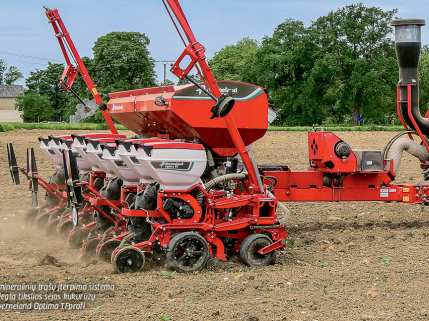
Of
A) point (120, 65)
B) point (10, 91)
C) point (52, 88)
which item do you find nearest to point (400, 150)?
point (120, 65)

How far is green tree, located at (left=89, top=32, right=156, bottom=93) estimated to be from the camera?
43250 millimetres

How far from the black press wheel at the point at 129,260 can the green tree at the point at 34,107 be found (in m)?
59.1

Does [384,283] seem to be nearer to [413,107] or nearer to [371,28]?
[413,107]

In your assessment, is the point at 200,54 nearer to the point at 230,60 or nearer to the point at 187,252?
the point at 187,252

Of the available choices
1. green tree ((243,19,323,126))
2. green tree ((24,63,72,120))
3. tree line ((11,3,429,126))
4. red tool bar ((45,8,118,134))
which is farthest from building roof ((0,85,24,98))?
red tool bar ((45,8,118,134))

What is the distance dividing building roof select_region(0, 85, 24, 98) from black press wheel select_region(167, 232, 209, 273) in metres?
90.0

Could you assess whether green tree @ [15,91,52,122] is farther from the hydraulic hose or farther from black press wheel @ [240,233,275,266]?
black press wheel @ [240,233,275,266]

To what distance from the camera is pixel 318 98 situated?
50.1 m

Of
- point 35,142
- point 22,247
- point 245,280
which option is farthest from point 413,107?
point 35,142

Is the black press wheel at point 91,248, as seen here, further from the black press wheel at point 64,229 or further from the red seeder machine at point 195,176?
the black press wheel at point 64,229

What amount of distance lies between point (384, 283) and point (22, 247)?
5.49 m

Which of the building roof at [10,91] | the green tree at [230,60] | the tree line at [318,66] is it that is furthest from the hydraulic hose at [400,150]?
the building roof at [10,91]

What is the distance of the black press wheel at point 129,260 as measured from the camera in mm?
7066

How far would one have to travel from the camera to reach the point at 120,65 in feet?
142
